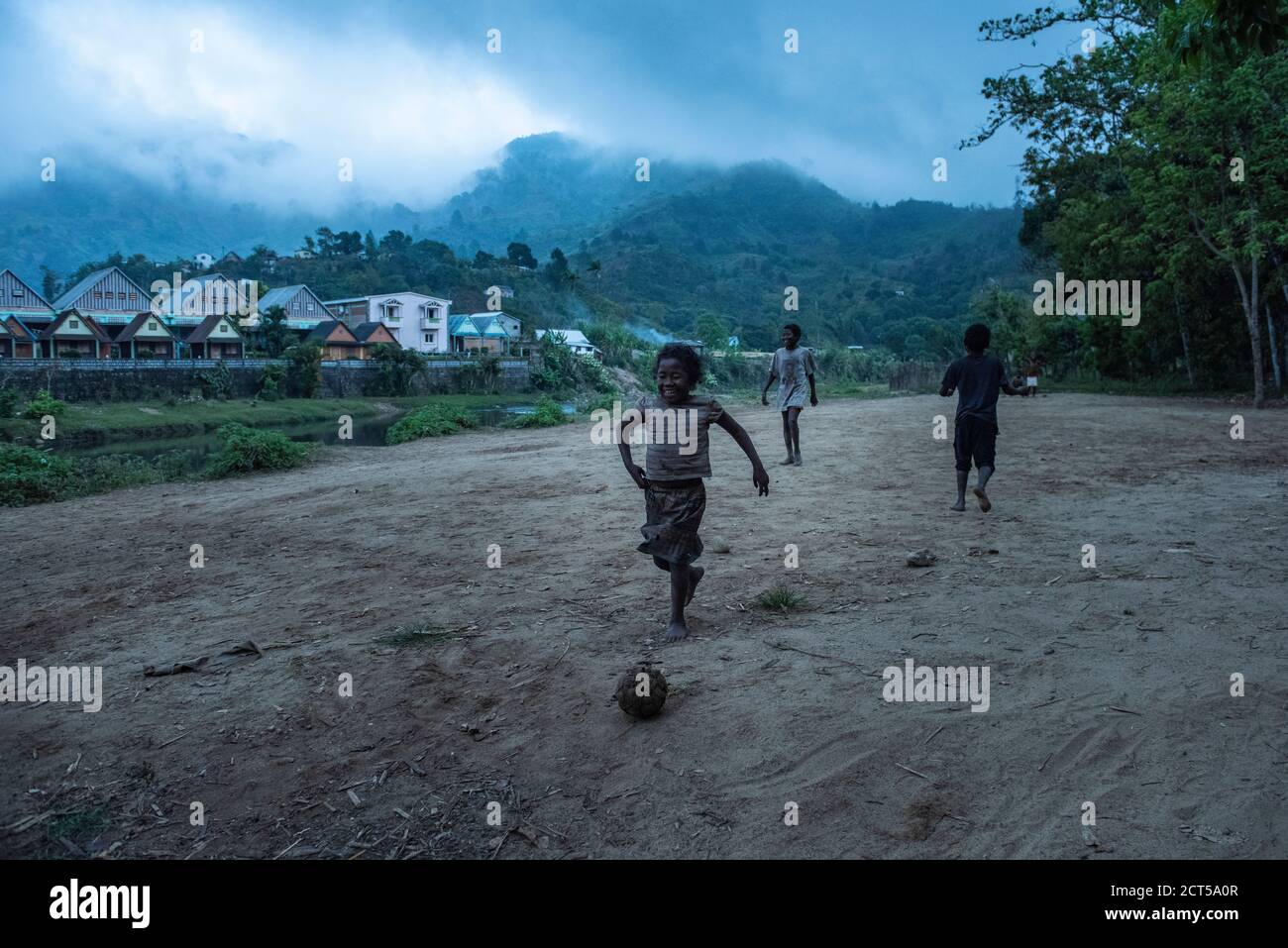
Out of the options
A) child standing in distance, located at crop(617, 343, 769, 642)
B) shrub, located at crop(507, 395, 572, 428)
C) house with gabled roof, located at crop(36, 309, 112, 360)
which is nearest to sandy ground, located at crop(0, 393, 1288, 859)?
child standing in distance, located at crop(617, 343, 769, 642)

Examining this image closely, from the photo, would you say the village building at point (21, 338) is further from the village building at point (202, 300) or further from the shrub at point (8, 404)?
the shrub at point (8, 404)

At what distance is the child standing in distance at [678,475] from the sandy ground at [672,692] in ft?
1.26

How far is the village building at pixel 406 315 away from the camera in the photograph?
Result: 63.3 metres

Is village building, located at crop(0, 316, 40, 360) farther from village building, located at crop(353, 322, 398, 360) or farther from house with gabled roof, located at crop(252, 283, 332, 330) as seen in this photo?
village building, located at crop(353, 322, 398, 360)

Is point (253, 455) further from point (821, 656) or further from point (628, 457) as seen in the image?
point (821, 656)

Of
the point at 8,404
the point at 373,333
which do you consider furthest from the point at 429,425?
the point at 373,333

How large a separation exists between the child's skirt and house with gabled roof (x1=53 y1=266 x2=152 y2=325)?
54177 mm

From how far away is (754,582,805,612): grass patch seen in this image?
5.06m

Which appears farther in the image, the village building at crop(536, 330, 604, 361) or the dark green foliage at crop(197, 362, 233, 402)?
the village building at crop(536, 330, 604, 361)

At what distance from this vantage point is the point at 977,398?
775cm

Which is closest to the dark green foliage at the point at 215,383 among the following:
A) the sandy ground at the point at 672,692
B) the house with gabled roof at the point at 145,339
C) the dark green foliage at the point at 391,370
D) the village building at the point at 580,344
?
the dark green foliage at the point at 391,370

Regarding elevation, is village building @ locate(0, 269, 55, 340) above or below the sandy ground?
above

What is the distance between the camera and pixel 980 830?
2.87 metres
